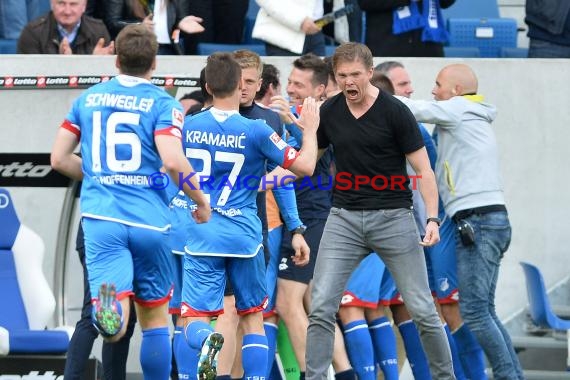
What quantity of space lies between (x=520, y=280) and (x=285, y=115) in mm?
3502

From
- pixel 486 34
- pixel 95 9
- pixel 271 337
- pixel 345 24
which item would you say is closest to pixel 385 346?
pixel 271 337

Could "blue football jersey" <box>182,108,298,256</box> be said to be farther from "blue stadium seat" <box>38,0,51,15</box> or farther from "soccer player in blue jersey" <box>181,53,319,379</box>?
"blue stadium seat" <box>38,0,51,15</box>

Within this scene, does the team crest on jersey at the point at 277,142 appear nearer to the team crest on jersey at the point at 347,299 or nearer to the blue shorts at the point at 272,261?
the blue shorts at the point at 272,261

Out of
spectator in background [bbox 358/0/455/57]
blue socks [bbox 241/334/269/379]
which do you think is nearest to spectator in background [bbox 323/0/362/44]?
spectator in background [bbox 358/0/455/57]

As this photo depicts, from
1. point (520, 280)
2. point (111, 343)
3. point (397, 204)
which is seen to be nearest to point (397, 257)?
point (397, 204)

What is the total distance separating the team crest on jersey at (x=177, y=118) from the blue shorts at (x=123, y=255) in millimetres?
614

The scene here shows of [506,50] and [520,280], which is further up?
[506,50]

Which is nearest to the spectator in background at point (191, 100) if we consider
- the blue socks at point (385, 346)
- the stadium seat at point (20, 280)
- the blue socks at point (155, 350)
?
the stadium seat at point (20, 280)

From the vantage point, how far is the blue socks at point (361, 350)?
9.81 meters

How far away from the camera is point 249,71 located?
910cm

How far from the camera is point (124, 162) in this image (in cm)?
796

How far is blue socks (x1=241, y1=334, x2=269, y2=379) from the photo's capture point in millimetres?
8641

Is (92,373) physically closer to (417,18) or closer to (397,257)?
(397,257)
